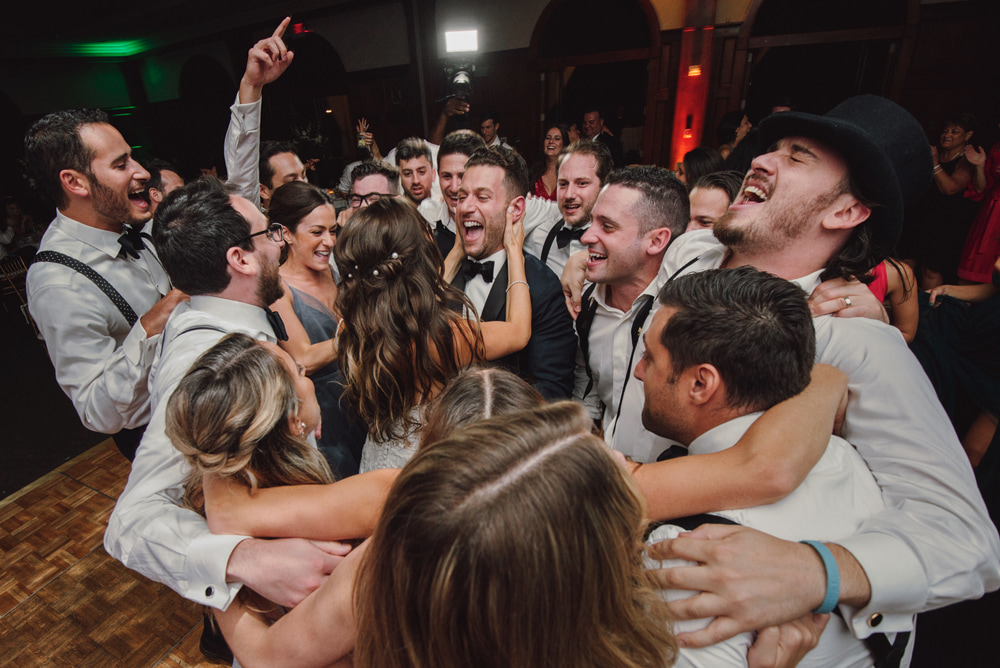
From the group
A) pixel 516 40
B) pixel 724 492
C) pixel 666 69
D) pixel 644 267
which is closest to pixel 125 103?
pixel 516 40

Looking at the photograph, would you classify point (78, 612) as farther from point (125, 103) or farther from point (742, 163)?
point (125, 103)

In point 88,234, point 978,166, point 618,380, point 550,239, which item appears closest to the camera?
point 618,380

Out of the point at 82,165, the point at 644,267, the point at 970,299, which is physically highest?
the point at 82,165

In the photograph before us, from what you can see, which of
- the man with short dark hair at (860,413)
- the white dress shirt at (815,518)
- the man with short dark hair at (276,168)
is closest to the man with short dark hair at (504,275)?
the man with short dark hair at (860,413)

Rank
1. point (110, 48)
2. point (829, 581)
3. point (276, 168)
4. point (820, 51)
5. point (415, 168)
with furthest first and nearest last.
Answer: point (110, 48), point (820, 51), point (415, 168), point (276, 168), point (829, 581)

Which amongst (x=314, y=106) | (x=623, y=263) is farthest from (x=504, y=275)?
(x=314, y=106)

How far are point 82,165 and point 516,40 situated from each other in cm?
734

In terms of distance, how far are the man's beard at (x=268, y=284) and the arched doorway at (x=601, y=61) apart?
22.1 feet

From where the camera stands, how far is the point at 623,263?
188cm

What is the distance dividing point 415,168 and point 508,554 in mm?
3736

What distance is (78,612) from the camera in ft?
7.41

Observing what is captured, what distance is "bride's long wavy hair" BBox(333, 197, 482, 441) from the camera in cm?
156

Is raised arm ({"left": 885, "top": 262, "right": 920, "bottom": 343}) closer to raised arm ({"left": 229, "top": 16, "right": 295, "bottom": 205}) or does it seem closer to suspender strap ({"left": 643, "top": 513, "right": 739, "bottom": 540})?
suspender strap ({"left": 643, "top": 513, "right": 739, "bottom": 540})

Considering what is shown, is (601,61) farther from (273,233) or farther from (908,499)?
(908,499)
